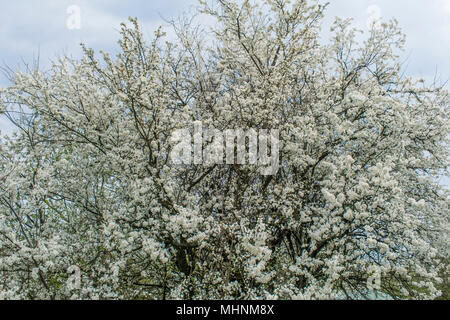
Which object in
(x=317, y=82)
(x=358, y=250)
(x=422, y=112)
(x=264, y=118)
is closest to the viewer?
(x=358, y=250)

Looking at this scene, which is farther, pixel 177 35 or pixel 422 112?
pixel 177 35

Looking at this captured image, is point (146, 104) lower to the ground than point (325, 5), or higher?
lower

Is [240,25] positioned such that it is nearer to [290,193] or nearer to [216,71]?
[216,71]

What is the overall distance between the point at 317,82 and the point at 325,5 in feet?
7.60

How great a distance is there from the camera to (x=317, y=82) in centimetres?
970

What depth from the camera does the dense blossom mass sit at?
20.6 ft

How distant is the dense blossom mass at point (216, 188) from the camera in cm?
629

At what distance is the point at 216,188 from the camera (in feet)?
26.2

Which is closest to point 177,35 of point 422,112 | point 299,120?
point 299,120

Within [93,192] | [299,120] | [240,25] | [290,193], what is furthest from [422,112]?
[93,192]

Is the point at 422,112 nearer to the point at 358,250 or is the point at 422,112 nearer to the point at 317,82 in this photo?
the point at 317,82

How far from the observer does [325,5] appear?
32.0 ft
